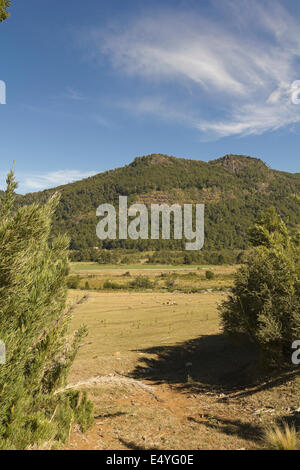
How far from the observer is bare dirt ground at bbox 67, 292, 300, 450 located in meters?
6.44

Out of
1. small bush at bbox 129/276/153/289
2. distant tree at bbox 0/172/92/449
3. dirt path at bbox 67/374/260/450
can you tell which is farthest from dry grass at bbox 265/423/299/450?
small bush at bbox 129/276/153/289

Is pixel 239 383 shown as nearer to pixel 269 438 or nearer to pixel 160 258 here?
pixel 269 438

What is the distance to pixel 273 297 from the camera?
994cm

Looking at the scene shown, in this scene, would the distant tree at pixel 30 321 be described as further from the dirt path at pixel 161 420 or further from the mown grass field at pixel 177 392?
the dirt path at pixel 161 420

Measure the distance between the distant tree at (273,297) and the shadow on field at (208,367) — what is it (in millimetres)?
1019

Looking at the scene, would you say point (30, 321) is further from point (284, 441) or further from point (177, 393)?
point (177, 393)

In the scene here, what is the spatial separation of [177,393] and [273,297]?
464cm

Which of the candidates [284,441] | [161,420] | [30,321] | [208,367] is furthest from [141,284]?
[30,321]

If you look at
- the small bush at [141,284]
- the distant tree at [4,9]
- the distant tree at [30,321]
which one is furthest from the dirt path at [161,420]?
the small bush at [141,284]

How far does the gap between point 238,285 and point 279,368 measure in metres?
3.23

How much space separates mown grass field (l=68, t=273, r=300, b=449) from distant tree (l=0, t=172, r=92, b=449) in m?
0.60

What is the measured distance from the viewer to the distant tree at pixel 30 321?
3.51 m
